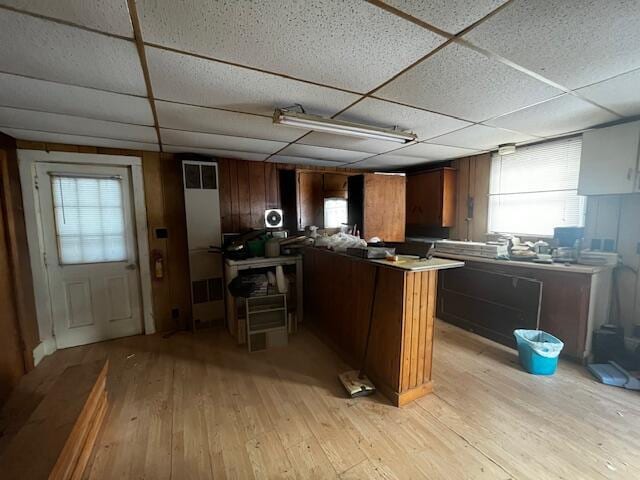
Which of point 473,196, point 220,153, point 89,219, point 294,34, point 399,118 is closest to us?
point 294,34

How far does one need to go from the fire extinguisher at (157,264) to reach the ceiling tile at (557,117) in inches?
154

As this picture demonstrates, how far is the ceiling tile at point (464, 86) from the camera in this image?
55.6 inches

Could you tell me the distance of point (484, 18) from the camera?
1104mm

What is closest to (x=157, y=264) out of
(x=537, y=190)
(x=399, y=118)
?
(x=399, y=118)

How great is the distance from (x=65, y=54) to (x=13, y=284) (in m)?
2.38

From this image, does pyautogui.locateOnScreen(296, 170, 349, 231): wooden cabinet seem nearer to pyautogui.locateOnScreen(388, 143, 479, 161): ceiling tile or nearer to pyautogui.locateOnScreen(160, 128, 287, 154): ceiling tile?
pyautogui.locateOnScreen(160, 128, 287, 154): ceiling tile

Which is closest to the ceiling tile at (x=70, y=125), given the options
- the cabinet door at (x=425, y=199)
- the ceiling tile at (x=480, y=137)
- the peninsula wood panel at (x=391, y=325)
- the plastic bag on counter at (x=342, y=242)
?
the plastic bag on counter at (x=342, y=242)

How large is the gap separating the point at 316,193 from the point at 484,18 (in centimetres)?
314

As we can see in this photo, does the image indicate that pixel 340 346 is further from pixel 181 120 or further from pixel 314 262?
pixel 181 120

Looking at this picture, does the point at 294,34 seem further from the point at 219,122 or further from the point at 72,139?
the point at 72,139

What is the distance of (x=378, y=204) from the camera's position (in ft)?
12.5

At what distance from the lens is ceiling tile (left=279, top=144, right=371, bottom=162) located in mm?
3191

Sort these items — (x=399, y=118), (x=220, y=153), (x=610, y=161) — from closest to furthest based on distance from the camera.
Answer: (x=399, y=118), (x=610, y=161), (x=220, y=153)

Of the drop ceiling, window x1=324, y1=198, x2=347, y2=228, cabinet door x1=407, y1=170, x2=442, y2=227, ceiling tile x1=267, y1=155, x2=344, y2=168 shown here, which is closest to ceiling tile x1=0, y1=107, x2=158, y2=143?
the drop ceiling
